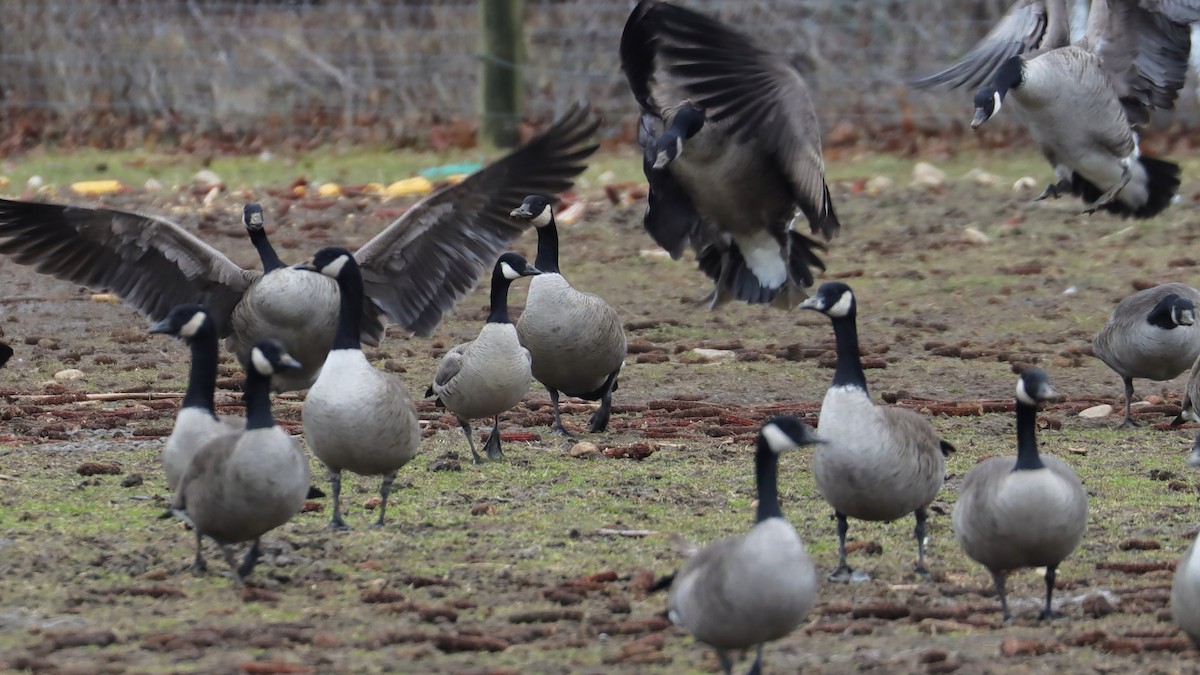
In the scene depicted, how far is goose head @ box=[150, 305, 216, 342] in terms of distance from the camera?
6266 millimetres

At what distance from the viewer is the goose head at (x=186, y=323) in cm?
627

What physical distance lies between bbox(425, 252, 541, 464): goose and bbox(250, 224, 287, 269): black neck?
5.77ft

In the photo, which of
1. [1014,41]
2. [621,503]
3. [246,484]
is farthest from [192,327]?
[1014,41]

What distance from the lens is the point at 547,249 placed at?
8578 mm

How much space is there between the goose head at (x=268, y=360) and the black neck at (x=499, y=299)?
6.44 ft

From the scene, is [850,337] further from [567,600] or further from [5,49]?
[5,49]

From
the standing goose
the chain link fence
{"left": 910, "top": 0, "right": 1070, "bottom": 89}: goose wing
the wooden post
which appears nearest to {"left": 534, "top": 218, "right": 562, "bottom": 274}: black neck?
the standing goose

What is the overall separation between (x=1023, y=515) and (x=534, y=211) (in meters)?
3.87

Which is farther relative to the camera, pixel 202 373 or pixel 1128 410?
pixel 1128 410

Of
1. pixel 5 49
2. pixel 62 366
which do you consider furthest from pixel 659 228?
pixel 5 49

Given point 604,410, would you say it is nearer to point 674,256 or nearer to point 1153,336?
point 674,256

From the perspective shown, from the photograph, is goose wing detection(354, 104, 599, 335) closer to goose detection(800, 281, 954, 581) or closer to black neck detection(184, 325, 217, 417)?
black neck detection(184, 325, 217, 417)

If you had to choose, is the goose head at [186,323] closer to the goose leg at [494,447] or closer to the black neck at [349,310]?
the black neck at [349,310]

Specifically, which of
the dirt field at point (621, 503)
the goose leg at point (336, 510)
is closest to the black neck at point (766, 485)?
the dirt field at point (621, 503)
